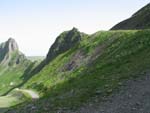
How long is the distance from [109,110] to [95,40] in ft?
257

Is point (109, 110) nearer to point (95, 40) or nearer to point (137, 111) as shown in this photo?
point (137, 111)

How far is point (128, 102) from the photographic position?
2720 cm

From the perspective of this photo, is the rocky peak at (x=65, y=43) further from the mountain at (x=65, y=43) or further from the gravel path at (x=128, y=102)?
the gravel path at (x=128, y=102)

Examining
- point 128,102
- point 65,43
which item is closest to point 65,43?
point 65,43

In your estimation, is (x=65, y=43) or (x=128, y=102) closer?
(x=128, y=102)

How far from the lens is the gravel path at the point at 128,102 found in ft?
84.1

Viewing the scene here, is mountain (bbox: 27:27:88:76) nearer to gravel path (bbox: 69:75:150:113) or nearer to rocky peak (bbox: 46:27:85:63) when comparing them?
rocky peak (bbox: 46:27:85:63)

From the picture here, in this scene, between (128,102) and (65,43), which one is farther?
(65,43)

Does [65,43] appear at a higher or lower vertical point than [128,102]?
higher

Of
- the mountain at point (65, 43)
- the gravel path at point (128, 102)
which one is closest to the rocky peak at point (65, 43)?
the mountain at point (65, 43)

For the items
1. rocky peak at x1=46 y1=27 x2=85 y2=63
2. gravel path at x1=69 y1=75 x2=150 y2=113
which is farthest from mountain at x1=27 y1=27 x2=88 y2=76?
gravel path at x1=69 y1=75 x2=150 y2=113

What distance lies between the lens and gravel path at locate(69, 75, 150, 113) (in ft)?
84.1

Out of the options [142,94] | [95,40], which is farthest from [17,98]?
[142,94]

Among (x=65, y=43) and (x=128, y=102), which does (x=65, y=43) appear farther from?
(x=128, y=102)
